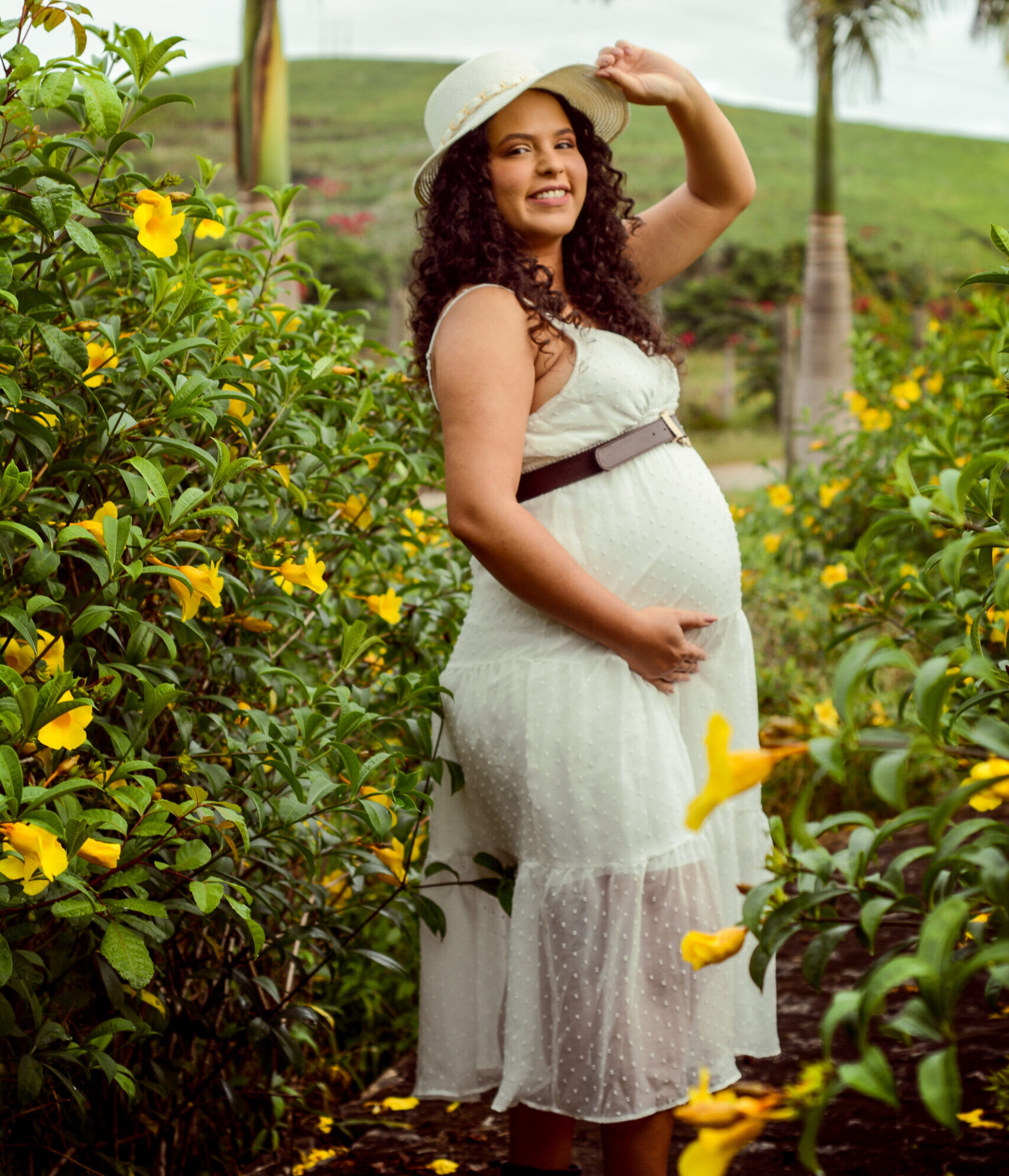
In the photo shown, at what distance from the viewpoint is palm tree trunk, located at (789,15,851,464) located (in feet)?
28.7

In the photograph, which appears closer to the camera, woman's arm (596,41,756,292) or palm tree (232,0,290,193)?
woman's arm (596,41,756,292)

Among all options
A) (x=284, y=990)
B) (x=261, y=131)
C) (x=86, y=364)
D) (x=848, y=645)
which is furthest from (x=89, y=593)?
(x=261, y=131)

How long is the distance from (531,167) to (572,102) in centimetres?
18

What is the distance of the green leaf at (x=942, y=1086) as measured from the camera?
24.0 inches

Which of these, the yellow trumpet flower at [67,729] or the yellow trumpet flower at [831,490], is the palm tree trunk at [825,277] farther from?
the yellow trumpet flower at [67,729]

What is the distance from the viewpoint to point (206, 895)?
49.1 inches

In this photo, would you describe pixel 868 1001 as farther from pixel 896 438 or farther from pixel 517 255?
pixel 896 438

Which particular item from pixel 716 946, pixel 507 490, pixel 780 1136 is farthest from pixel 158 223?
pixel 780 1136

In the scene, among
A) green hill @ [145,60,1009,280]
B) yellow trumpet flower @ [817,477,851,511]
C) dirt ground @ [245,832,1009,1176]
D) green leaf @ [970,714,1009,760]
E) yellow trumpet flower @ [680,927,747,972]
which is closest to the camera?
green leaf @ [970,714,1009,760]

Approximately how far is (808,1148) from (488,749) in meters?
1.08

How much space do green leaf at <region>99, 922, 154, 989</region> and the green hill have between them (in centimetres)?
2197

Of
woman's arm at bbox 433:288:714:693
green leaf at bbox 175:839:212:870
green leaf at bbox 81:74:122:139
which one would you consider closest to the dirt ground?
woman's arm at bbox 433:288:714:693

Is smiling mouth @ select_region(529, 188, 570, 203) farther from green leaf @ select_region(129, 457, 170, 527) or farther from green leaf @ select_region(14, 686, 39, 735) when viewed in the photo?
green leaf @ select_region(14, 686, 39, 735)

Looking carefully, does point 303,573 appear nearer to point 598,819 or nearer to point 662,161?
point 598,819
